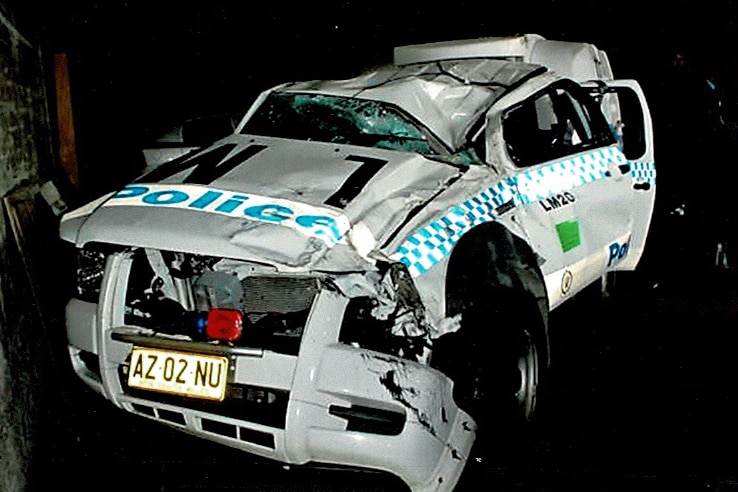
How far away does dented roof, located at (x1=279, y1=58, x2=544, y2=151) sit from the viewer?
5.43 metres

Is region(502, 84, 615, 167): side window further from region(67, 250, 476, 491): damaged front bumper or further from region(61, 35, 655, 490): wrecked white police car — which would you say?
region(67, 250, 476, 491): damaged front bumper

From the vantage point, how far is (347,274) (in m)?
4.07

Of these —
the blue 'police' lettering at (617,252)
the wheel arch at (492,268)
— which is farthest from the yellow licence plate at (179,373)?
the blue 'police' lettering at (617,252)

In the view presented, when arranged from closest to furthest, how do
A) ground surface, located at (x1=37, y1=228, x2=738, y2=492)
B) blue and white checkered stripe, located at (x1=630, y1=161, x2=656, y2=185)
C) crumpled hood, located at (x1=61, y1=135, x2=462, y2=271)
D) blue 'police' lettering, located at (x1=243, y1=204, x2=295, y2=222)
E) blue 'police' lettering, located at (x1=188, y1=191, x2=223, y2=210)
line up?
1. crumpled hood, located at (x1=61, y1=135, x2=462, y2=271)
2. blue 'police' lettering, located at (x1=243, y1=204, x2=295, y2=222)
3. blue 'police' lettering, located at (x1=188, y1=191, x2=223, y2=210)
4. ground surface, located at (x1=37, y1=228, x2=738, y2=492)
5. blue and white checkered stripe, located at (x1=630, y1=161, x2=656, y2=185)

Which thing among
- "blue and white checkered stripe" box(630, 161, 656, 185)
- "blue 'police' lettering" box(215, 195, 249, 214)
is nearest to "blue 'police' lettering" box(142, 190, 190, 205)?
"blue 'police' lettering" box(215, 195, 249, 214)

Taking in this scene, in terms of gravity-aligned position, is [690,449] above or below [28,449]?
below

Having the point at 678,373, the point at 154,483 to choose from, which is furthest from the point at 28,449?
the point at 678,373

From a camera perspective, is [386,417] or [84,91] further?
[84,91]

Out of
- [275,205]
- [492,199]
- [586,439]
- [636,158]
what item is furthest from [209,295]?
[636,158]

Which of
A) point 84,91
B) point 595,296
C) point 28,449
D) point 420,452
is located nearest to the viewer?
point 420,452

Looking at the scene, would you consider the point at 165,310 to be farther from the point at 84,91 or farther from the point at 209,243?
the point at 84,91

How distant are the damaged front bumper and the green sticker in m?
1.54

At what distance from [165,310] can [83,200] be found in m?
3.29

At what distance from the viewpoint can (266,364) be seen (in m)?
3.92
